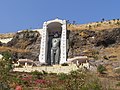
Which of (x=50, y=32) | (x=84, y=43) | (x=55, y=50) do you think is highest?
(x=50, y=32)

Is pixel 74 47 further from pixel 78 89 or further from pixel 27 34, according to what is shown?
pixel 78 89

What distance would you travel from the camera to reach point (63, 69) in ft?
143

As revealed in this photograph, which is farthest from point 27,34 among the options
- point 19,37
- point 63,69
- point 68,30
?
point 63,69

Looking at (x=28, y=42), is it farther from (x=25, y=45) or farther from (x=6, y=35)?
(x=6, y=35)

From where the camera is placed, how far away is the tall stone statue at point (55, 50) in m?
57.9

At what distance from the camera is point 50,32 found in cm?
6269

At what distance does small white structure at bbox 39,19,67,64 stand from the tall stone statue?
72 centimetres

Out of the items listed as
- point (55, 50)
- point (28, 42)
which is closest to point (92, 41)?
point (55, 50)

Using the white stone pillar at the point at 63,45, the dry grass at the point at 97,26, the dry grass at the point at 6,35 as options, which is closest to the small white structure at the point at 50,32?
the white stone pillar at the point at 63,45

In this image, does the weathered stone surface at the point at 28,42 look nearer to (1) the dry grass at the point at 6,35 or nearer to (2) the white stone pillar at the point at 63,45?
(1) the dry grass at the point at 6,35

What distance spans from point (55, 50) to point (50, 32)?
15.0 ft

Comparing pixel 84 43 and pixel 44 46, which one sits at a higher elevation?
pixel 84 43

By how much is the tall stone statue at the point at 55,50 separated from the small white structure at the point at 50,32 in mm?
725

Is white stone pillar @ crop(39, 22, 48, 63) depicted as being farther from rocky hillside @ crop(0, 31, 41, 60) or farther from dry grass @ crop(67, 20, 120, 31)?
dry grass @ crop(67, 20, 120, 31)
